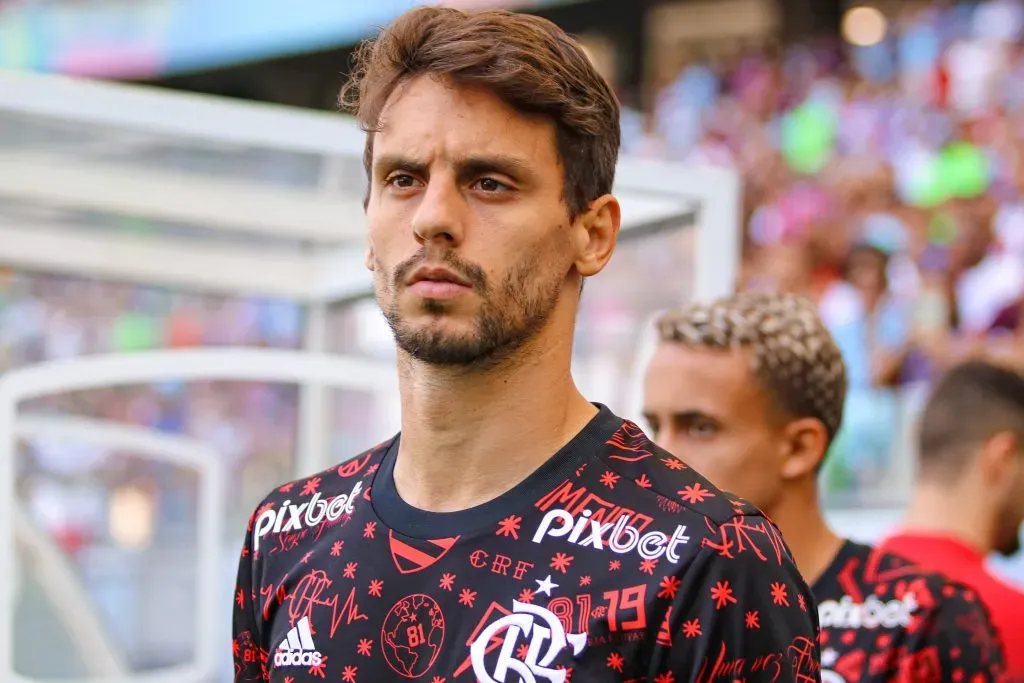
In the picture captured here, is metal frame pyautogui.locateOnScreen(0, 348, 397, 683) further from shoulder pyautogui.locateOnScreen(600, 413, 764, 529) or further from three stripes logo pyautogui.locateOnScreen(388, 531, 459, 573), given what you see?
shoulder pyautogui.locateOnScreen(600, 413, 764, 529)

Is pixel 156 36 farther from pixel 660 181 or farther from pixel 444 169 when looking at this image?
pixel 444 169

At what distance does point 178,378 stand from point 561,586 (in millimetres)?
1967

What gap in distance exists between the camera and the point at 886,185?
7.96 meters

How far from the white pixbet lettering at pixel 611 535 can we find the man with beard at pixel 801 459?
659 millimetres

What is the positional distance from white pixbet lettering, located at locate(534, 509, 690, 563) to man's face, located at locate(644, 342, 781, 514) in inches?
25.9

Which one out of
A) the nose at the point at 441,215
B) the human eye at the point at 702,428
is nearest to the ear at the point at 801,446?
the human eye at the point at 702,428

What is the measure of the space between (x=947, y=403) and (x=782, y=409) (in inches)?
40.5

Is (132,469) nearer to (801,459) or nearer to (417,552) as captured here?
(801,459)

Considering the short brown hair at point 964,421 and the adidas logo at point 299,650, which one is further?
the short brown hair at point 964,421

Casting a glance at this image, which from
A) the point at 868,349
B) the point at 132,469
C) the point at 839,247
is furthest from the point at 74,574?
the point at 839,247

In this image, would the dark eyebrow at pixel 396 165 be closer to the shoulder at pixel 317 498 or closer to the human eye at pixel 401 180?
the human eye at pixel 401 180

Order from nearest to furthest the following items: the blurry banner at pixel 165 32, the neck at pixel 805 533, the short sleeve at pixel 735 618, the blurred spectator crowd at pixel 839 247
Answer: the short sleeve at pixel 735 618, the neck at pixel 805 533, the blurred spectator crowd at pixel 839 247, the blurry banner at pixel 165 32

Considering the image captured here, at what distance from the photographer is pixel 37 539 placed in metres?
3.40

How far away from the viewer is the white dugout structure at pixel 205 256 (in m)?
2.67
